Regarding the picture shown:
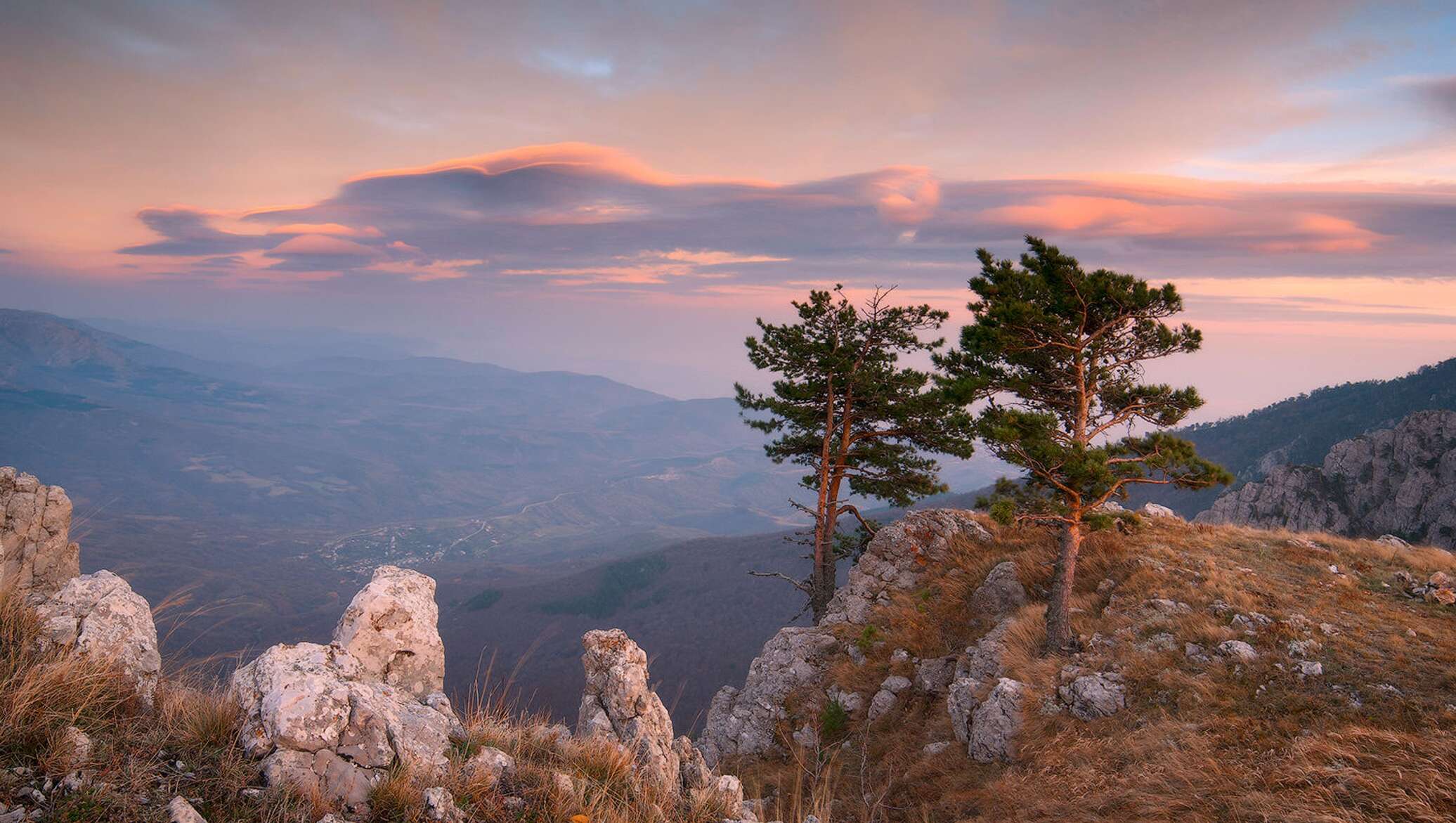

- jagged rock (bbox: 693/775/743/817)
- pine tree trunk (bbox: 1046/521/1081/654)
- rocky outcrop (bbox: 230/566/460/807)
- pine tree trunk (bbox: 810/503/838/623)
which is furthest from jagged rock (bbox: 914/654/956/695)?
rocky outcrop (bbox: 230/566/460/807)

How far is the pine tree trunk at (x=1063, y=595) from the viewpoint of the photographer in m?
13.7

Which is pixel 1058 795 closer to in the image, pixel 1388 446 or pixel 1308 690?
pixel 1308 690

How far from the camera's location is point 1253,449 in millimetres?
108312

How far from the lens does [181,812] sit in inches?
168

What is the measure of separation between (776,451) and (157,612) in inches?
694

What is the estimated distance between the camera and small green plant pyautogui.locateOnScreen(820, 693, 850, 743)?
16328 mm

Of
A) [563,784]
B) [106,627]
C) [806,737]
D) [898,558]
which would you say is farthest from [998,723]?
[106,627]

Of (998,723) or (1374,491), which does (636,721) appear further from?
(1374,491)

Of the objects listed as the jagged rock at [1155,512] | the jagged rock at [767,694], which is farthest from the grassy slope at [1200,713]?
the jagged rock at [1155,512]

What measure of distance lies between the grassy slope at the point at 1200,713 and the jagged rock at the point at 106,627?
23.3ft

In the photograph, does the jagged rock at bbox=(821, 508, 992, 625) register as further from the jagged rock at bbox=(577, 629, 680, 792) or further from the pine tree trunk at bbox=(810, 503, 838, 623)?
the jagged rock at bbox=(577, 629, 680, 792)

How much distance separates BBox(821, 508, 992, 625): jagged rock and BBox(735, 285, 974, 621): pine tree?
3.87ft

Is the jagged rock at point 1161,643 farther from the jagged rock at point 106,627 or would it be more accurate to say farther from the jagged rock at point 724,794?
the jagged rock at point 106,627

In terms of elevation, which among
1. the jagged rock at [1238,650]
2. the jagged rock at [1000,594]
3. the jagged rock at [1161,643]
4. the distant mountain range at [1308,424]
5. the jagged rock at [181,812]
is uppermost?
the jagged rock at [181,812]
